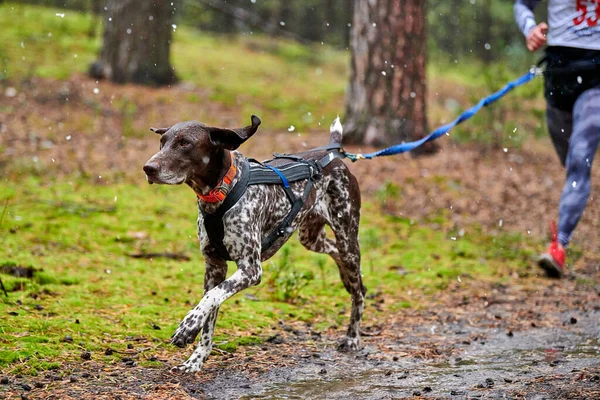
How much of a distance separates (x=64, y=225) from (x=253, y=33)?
21434 mm

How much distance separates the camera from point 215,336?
18.1 ft

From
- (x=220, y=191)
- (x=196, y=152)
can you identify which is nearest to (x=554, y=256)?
(x=220, y=191)

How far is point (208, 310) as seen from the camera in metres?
4.35

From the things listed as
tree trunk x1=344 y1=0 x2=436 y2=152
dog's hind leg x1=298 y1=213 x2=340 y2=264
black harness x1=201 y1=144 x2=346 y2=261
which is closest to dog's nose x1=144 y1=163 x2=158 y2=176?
black harness x1=201 y1=144 x2=346 y2=261

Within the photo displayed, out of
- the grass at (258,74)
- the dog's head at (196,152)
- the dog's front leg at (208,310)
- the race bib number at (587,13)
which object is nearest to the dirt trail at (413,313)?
the dog's front leg at (208,310)

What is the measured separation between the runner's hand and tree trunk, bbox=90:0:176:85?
884 centimetres

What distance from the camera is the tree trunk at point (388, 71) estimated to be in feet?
35.8

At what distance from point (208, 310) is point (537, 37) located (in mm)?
4033

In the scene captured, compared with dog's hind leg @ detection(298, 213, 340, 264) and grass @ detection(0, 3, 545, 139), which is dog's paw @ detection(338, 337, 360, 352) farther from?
grass @ detection(0, 3, 545, 139)

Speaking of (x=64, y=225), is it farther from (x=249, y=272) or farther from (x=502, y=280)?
(x=502, y=280)

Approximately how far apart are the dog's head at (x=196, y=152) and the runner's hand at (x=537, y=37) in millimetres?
3245

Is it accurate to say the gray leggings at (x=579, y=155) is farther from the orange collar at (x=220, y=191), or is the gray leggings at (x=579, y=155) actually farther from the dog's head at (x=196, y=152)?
the orange collar at (x=220, y=191)

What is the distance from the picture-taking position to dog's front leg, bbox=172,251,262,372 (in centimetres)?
426

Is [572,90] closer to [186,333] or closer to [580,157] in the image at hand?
[580,157]
